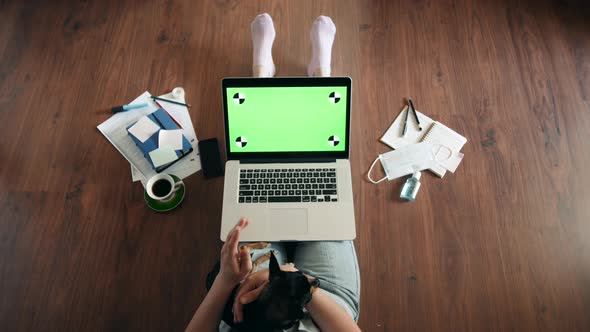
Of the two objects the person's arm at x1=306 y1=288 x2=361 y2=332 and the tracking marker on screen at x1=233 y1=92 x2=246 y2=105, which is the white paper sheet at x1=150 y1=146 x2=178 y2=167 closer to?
the tracking marker on screen at x1=233 y1=92 x2=246 y2=105

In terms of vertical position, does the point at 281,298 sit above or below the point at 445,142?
below

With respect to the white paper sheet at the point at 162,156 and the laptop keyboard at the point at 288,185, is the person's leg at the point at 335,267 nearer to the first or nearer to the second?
the laptop keyboard at the point at 288,185

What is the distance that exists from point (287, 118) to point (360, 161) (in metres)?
0.36

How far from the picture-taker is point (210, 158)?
124 centimetres

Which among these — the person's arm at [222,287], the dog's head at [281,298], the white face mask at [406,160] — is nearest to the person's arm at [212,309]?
the person's arm at [222,287]

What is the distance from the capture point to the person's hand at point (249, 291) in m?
0.79

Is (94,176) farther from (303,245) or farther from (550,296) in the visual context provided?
(550,296)

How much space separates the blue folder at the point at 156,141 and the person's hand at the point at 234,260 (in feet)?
1.83

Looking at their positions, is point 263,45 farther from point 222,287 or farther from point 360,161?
point 222,287

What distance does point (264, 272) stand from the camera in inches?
34.7

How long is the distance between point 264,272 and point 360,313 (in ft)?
1.31

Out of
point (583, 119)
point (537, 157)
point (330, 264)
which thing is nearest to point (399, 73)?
point (537, 157)

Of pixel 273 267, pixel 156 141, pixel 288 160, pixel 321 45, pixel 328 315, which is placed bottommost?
pixel 328 315

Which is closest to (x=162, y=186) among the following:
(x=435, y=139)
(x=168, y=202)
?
(x=168, y=202)
